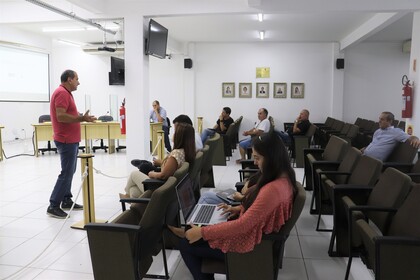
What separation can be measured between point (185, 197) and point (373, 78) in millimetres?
9461

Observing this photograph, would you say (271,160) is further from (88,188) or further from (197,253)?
(88,188)

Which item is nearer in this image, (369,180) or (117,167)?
(369,180)

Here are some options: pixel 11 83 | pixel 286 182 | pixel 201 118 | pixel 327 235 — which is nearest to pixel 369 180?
pixel 327 235

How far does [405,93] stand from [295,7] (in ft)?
7.42

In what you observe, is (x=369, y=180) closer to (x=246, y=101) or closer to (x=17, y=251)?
(x=17, y=251)

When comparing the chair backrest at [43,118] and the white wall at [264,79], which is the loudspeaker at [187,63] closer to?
the white wall at [264,79]

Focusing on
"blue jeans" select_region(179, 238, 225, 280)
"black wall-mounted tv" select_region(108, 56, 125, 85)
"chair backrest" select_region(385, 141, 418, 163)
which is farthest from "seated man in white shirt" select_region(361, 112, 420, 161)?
"black wall-mounted tv" select_region(108, 56, 125, 85)

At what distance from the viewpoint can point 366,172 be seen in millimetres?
3127

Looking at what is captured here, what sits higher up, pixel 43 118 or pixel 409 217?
pixel 43 118

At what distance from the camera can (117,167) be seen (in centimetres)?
697

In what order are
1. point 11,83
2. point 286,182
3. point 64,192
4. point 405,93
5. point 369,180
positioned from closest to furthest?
point 286,182 < point 369,180 < point 64,192 < point 405,93 < point 11,83

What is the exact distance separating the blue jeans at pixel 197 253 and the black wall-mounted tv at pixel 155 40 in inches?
158

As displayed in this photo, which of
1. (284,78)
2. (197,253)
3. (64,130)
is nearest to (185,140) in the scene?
(197,253)

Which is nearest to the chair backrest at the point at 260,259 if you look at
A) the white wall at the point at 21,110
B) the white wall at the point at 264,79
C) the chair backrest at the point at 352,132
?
the chair backrest at the point at 352,132
